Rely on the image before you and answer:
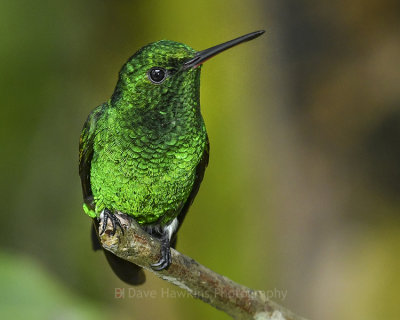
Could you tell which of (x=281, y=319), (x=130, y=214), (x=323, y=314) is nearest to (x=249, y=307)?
(x=281, y=319)

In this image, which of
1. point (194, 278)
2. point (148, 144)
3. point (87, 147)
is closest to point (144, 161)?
point (148, 144)

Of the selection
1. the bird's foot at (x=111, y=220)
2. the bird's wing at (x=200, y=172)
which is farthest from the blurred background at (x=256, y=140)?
the bird's foot at (x=111, y=220)

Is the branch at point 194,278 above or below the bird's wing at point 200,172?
below

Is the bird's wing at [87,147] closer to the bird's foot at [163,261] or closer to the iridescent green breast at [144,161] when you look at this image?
the iridescent green breast at [144,161]

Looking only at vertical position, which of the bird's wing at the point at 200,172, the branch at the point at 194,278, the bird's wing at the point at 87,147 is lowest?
the branch at the point at 194,278

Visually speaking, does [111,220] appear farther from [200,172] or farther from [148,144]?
[200,172]

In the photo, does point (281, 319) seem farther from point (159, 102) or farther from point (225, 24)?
point (225, 24)

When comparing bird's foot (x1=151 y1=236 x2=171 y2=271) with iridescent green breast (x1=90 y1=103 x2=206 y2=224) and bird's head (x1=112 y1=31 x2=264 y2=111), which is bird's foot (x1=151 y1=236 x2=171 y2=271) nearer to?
iridescent green breast (x1=90 y1=103 x2=206 y2=224)
